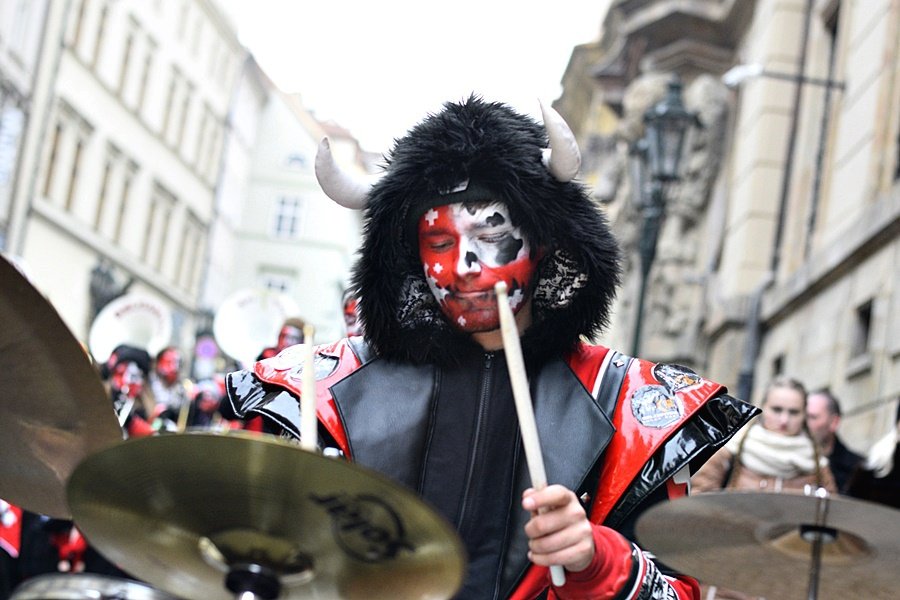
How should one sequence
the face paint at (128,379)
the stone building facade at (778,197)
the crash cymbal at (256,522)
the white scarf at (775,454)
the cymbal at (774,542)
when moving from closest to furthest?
the crash cymbal at (256,522)
the cymbal at (774,542)
the white scarf at (775,454)
the face paint at (128,379)
the stone building facade at (778,197)

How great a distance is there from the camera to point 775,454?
7.61 metres

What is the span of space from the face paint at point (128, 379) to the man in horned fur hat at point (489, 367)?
6479 millimetres

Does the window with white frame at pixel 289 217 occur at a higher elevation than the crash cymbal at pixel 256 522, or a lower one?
higher

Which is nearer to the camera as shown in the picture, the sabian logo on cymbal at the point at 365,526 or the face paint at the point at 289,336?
the sabian logo on cymbal at the point at 365,526

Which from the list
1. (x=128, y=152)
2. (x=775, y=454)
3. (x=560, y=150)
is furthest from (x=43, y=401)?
(x=128, y=152)

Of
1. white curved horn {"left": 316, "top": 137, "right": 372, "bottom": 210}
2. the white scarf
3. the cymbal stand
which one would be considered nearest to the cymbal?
the cymbal stand

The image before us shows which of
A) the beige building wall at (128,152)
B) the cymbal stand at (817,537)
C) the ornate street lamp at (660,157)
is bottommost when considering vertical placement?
the cymbal stand at (817,537)

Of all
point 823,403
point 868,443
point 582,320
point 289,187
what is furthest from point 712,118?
point 289,187

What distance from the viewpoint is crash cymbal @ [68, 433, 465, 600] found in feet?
6.81

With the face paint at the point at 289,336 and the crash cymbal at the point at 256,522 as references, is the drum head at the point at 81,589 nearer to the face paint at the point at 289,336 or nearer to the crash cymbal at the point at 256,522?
the crash cymbal at the point at 256,522

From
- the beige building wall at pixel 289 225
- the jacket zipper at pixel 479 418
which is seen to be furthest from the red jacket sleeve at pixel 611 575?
the beige building wall at pixel 289 225

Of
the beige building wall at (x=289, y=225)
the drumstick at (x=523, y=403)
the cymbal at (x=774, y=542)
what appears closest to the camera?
the drumstick at (x=523, y=403)

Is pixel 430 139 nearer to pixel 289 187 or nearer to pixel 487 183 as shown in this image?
pixel 487 183

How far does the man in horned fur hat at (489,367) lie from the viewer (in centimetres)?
326
